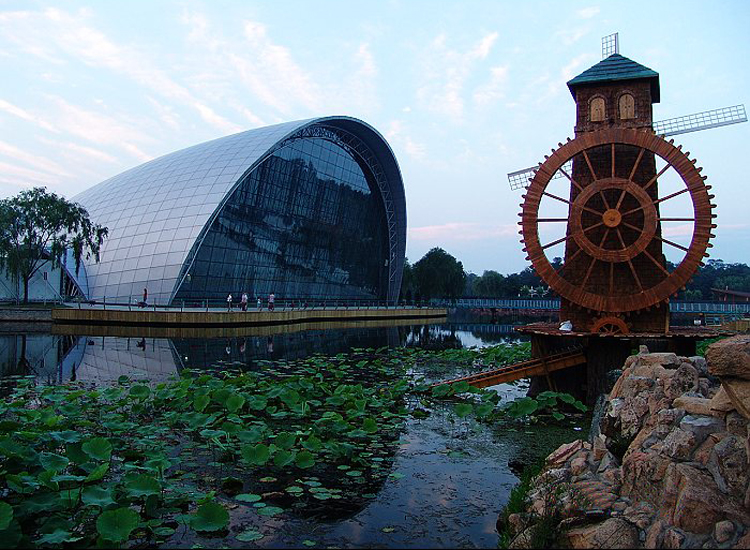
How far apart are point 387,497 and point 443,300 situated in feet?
211

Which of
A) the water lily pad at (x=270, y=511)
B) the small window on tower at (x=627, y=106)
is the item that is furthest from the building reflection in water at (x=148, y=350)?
the small window on tower at (x=627, y=106)

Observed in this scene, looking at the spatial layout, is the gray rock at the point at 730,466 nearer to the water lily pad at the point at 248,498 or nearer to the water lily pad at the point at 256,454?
the water lily pad at the point at 248,498

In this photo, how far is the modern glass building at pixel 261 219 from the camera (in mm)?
34031

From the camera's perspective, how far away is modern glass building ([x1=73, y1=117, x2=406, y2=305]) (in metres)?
34.0

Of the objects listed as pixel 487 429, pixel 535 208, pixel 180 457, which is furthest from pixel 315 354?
pixel 180 457

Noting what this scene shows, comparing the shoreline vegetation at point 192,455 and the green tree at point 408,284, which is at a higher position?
the green tree at point 408,284

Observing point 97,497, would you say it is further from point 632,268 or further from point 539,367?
point 632,268

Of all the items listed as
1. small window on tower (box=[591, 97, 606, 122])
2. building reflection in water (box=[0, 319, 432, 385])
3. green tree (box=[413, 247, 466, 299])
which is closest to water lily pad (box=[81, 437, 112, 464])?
building reflection in water (box=[0, 319, 432, 385])

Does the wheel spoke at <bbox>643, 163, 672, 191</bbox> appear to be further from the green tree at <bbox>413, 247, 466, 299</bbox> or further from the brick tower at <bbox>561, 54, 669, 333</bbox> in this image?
the green tree at <bbox>413, 247, 466, 299</bbox>

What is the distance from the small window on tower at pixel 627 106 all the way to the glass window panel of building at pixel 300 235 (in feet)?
87.9

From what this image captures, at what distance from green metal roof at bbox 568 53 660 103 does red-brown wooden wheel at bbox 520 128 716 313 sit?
1.56 m

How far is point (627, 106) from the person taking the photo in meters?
13.2

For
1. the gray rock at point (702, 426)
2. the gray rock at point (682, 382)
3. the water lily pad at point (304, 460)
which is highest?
the gray rock at point (682, 382)

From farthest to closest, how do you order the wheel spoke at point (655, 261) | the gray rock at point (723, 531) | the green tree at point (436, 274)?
the green tree at point (436, 274) → the wheel spoke at point (655, 261) → the gray rock at point (723, 531)
